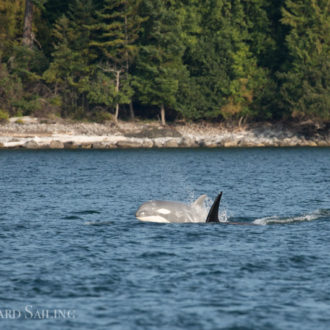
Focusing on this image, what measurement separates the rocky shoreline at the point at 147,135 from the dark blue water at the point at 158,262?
40689mm

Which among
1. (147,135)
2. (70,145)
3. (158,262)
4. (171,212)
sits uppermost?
(171,212)

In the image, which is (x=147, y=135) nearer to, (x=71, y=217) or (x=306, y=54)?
(x=306, y=54)

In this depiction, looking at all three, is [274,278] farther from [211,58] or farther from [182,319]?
[211,58]

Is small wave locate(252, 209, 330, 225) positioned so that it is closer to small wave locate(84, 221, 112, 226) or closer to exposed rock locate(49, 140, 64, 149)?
small wave locate(84, 221, 112, 226)

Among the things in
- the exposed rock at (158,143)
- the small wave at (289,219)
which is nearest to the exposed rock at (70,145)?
the exposed rock at (158,143)

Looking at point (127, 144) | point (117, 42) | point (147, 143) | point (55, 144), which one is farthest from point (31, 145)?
point (117, 42)

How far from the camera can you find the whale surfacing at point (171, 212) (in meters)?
26.1

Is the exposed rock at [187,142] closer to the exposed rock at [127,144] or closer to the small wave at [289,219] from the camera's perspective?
the exposed rock at [127,144]

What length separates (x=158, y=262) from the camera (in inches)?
788

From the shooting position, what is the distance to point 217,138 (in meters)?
89.4

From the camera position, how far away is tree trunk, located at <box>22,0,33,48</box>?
301ft

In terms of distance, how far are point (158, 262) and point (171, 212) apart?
6.35 m

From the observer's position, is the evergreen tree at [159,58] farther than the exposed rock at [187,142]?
Yes

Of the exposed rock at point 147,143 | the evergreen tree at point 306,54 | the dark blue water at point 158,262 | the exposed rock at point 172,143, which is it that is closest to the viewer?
the dark blue water at point 158,262
